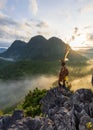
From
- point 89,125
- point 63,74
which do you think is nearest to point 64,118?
point 89,125

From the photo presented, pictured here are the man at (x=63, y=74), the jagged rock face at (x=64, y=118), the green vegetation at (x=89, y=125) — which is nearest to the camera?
the green vegetation at (x=89, y=125)

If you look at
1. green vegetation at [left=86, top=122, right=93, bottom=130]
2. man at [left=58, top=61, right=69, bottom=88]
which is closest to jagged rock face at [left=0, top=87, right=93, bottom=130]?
green vegetation at [left=86, top=122, right=93, bottom=130]

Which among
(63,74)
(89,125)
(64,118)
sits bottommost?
(64,118)

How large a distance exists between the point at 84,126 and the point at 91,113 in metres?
3.13

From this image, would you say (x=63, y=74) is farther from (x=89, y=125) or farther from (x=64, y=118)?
(x=89, y=125)

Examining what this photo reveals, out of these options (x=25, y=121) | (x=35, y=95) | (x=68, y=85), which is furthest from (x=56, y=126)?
(x=35, y=95)

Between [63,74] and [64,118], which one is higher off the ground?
[63,74]

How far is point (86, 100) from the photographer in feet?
106

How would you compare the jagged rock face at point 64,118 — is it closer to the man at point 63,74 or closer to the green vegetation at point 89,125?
the green vegetation at point 89,125

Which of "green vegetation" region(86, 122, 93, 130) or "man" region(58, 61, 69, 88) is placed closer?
"green vegetation" region(86, 122, 93, 130)

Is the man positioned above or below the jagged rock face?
above

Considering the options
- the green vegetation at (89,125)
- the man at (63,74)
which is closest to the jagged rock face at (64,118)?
the green vegetation at (89,125)

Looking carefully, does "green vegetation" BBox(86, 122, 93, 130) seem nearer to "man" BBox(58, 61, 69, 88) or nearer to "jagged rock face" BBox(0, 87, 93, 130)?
"jagged rock face" BBox(0, 87, 93, 130)

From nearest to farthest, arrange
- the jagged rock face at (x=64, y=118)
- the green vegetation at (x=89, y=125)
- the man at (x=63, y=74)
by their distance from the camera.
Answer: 1. the green vegetation at (x=89, y=125)
2. the jagged rock face at (x=64, y=118)
3. the man at (x=63, y=74)
